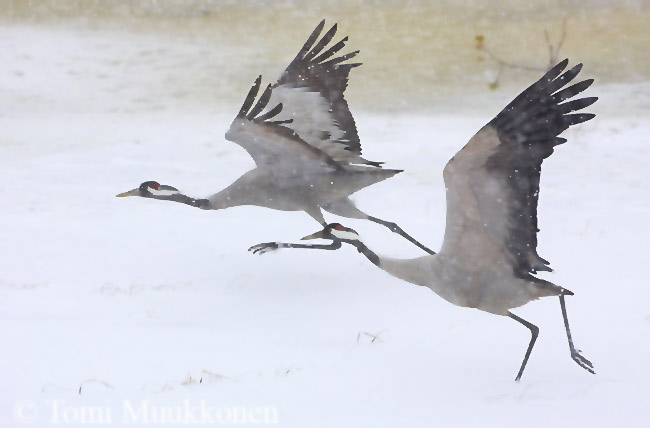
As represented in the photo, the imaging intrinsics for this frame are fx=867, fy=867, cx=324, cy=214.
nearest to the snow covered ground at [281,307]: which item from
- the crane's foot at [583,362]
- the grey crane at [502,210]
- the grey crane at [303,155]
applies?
the crane's foot at [583,362]

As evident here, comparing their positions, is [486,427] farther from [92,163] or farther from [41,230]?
[92,163]

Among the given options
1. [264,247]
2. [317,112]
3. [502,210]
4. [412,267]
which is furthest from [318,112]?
[502,210]

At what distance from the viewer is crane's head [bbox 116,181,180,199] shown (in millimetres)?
5602

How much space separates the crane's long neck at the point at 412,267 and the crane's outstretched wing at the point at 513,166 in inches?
11.8

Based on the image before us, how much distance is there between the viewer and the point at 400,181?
8.74 m

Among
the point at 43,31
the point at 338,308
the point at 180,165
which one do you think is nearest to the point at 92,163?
the point at 180,165

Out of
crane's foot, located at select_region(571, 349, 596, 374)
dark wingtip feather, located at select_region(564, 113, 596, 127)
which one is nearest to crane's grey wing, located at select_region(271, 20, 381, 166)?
crane's foot, located at select_region(571, 349, 596, 374)

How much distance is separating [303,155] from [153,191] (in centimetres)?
101

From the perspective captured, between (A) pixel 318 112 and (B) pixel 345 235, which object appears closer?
(B) pixel 345 235

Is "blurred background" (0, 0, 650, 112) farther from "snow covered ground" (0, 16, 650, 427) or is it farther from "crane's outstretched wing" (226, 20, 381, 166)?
"crane's outstretched wing" (226, 20, 381, 166)

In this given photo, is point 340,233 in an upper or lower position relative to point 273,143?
lower

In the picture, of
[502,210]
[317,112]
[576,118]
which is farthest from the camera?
[317,112]

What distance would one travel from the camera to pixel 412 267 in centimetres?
402

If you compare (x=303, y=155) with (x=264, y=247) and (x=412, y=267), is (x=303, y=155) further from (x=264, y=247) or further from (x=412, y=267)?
(x=412, y=267)
